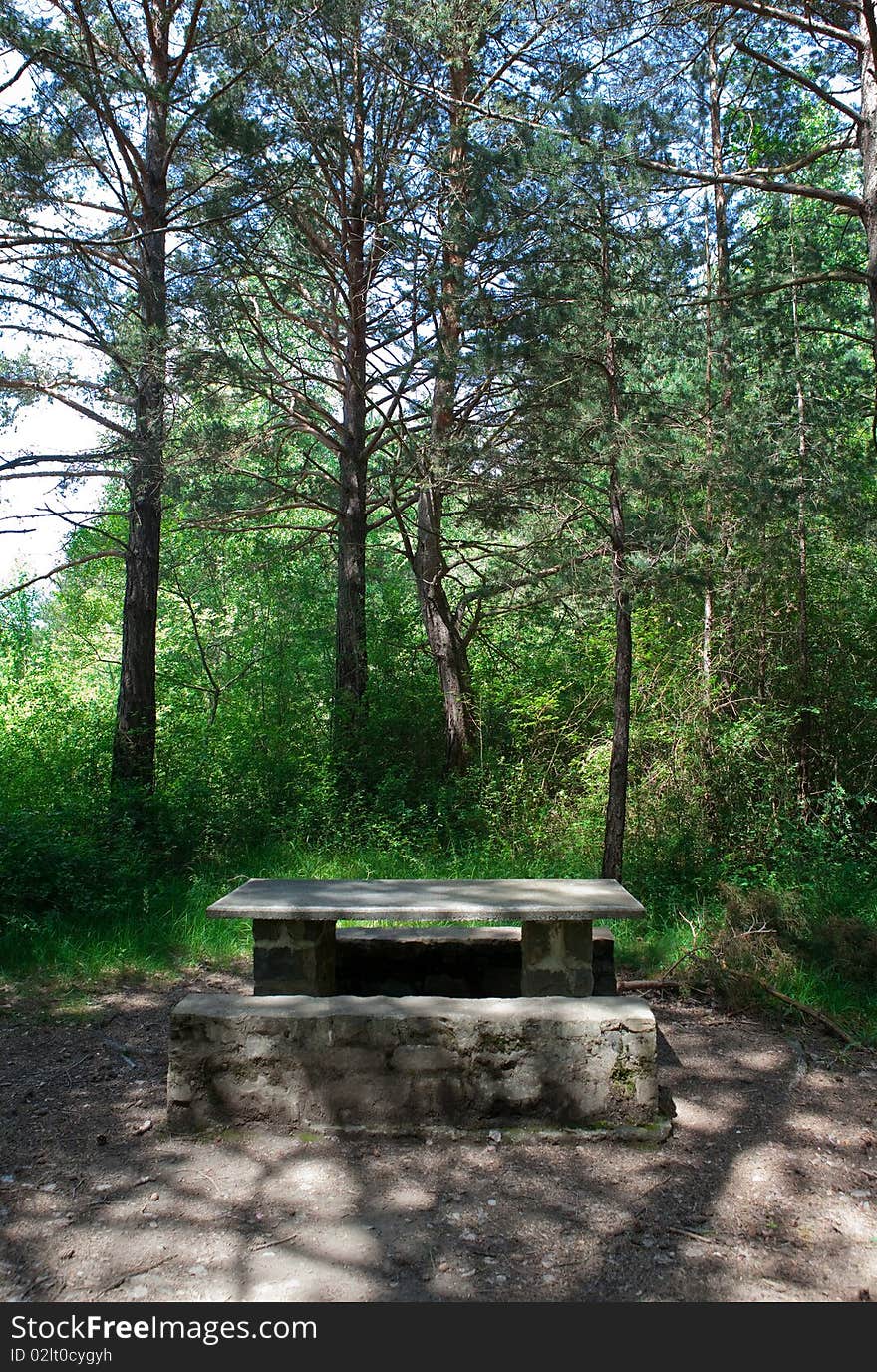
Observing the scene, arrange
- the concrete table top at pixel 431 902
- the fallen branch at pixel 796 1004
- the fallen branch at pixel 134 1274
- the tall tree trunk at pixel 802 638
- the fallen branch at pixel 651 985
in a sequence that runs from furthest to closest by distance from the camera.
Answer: the tall tree trunk at pixel 802 638 < the fallen branch at pixel 651 985 < the fallen branch at pixel 796 1004 < the concrete table top at pixel 431 902 < the fallen branch at pixel 134 1274

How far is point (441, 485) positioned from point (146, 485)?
276cm

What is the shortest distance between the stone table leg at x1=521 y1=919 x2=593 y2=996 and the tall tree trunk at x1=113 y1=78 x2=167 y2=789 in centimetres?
533

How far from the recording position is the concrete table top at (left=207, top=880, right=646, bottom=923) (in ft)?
13.0

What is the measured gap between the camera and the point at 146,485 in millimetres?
8875

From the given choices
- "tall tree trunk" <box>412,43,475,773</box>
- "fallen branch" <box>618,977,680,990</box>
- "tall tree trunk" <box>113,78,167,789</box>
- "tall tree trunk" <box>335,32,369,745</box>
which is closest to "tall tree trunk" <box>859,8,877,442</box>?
"tall tree trunk" <box>412,43,475,773</box>

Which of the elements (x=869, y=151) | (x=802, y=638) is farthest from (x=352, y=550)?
(x=869, y=151)

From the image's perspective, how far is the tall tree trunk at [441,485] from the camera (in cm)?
768

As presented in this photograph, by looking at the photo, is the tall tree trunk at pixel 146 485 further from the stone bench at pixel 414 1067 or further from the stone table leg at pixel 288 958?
the stone bench at pixel 414 1067

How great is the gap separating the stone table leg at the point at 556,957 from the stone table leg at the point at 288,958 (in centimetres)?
95

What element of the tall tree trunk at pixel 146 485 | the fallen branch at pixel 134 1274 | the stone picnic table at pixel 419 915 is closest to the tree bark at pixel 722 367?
the stone picnic table at pixel 419 915

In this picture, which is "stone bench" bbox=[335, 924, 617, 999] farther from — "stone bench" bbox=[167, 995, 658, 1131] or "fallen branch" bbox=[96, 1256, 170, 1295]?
"fallen branch" bbox=[96, 1256, 170, 1295]

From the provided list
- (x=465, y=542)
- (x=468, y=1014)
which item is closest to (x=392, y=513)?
(x=465, y=542)

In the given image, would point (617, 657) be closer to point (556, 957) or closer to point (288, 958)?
point (556, 957)

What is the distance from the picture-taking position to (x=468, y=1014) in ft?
11.5
